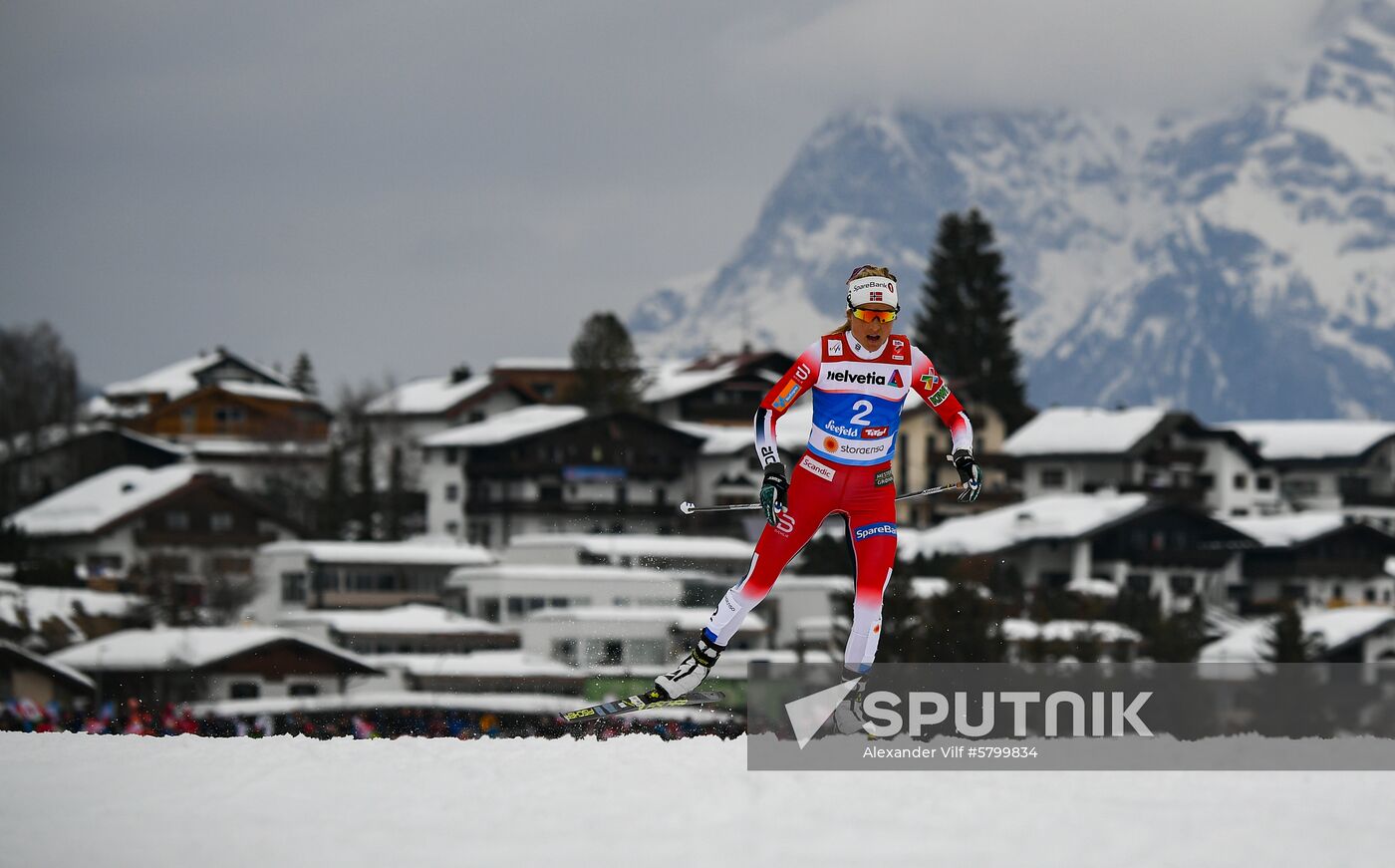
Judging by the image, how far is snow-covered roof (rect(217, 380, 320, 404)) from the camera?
4368 inches

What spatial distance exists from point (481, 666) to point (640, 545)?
43.1 feet

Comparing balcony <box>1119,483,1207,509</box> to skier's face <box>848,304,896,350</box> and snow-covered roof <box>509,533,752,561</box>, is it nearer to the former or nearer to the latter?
snow-covered roof <box>509,533,752,561</box>

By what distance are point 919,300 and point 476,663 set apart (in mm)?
64309

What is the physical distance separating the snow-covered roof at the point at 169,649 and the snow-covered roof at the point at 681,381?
41.6 metres

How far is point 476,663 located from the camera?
57.3 metres

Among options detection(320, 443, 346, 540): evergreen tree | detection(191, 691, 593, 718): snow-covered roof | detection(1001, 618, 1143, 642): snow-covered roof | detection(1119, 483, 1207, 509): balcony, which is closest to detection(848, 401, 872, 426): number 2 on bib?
detection(191, 691, 593, 718): snow-covered roof

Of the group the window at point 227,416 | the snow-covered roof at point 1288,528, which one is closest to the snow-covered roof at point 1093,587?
the snow-covered roof at point 1288,528

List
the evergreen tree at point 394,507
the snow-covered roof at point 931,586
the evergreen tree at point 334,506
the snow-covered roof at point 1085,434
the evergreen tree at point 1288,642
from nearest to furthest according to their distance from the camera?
the evergreen tree at point 1288,642 < the snow-covered roof at point 931,586 < the evergreen tree at point 334,506 < the evergreen tree at point 394,507 < the snow-covered roof at point 1085,434

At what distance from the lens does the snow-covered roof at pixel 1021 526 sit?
76688 mm

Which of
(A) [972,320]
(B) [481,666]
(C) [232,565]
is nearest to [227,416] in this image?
(C) [232,565]

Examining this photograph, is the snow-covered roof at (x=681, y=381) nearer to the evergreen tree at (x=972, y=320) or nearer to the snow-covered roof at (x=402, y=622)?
the evergreen tree at (x=972, y=320)

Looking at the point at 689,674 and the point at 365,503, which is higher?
the point at 365,503

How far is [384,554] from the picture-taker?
2879 inches

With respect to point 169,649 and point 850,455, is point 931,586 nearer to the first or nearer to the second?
point 169,649
